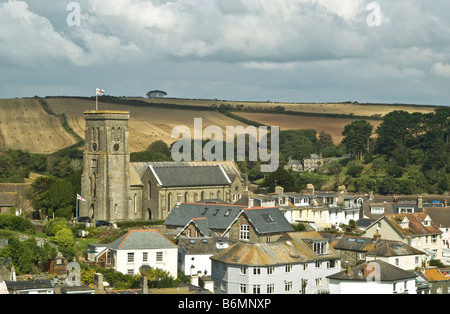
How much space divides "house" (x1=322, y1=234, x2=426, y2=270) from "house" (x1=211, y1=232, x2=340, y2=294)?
5.17 meters

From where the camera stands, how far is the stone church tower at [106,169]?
88.1m

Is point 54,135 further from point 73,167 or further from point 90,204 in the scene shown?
point 90,204

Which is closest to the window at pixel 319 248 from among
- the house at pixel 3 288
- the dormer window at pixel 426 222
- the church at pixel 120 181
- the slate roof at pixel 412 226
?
the slate roof at pixel 412 226

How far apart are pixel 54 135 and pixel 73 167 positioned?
111 ft

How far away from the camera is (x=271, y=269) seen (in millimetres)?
50938

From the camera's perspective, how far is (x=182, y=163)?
→ 95.5 m

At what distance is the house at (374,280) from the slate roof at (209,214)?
19781 mm

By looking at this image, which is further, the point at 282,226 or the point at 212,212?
the point at 212,212

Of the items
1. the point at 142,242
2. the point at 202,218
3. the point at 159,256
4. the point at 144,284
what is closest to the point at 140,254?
the point at 142,242

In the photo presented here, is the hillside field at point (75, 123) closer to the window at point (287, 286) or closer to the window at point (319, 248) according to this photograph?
the window at point (319, 248)

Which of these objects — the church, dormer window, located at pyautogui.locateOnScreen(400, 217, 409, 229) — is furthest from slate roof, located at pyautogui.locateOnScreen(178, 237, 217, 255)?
the church
